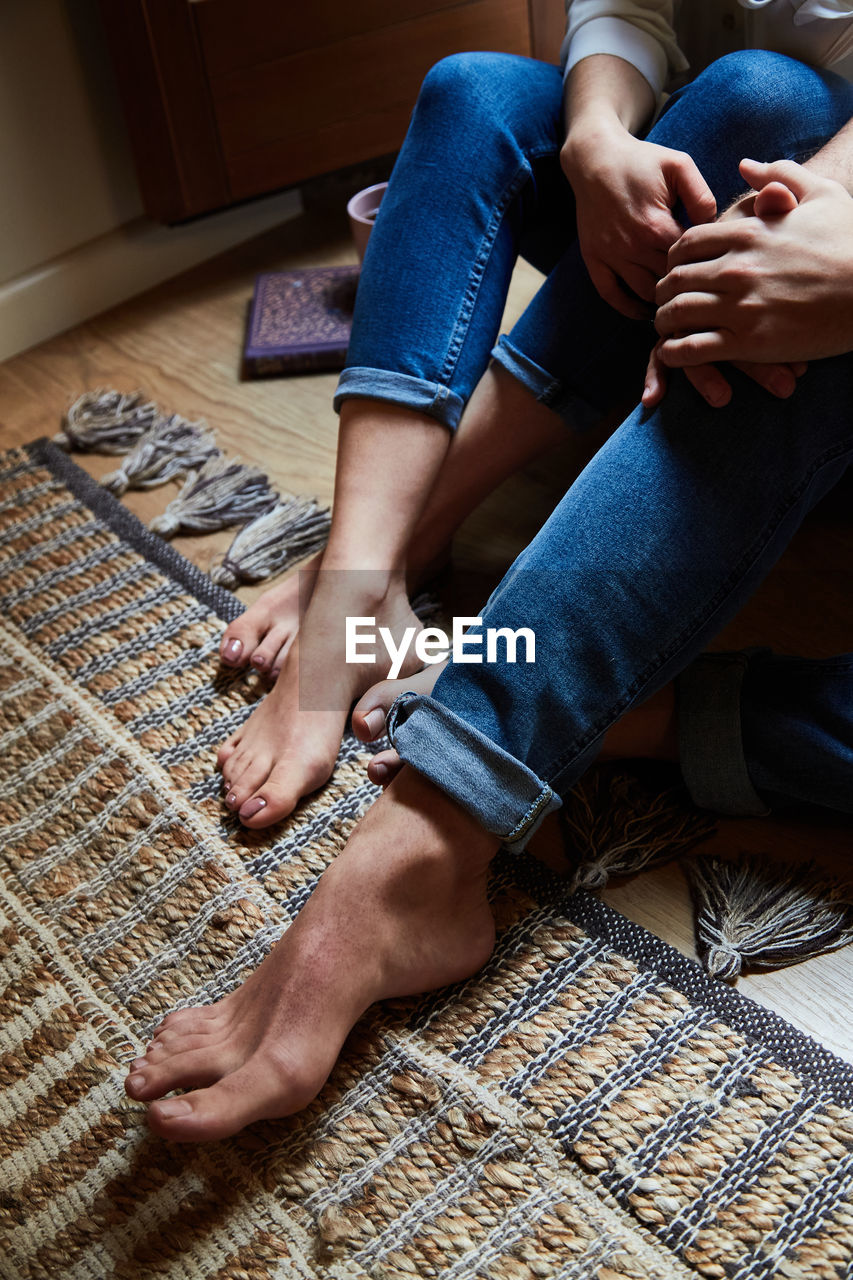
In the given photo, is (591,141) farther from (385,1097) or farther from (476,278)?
(385,1097)

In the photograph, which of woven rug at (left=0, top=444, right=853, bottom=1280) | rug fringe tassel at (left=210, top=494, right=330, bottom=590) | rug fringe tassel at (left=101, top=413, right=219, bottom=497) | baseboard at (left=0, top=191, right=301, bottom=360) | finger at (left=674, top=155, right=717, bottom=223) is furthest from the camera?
baseboard at (left=0, top=191, right=301, bottom=360)

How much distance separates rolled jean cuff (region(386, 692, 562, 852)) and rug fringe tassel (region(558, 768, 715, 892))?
0.47 ft

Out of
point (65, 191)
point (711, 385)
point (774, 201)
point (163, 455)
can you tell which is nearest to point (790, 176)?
point (774, 201)

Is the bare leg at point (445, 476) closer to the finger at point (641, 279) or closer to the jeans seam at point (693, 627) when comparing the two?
the finger at point (641, 279)

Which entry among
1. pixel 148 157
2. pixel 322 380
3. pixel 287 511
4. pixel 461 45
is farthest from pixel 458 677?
pixel 461 45

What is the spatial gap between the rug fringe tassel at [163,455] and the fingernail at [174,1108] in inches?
28.9

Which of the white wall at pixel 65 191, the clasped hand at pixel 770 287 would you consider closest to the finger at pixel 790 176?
the clasped hand at pixel 770 287

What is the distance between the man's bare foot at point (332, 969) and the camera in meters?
0.61

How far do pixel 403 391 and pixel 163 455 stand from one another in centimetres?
46

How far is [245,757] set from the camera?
0.84m

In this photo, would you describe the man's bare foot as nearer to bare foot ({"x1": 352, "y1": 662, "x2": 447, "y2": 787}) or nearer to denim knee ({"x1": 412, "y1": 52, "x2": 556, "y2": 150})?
bare foot ({"x1": 352, "y1": 662, "x2": 447, "y2": 787})

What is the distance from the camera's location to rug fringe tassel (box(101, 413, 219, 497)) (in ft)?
3.88

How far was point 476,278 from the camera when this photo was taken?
0.86 meters

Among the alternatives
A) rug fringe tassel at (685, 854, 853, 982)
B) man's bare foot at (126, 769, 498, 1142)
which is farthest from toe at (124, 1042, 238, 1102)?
rug fringe tassel at (685, 854, 853, 982)
